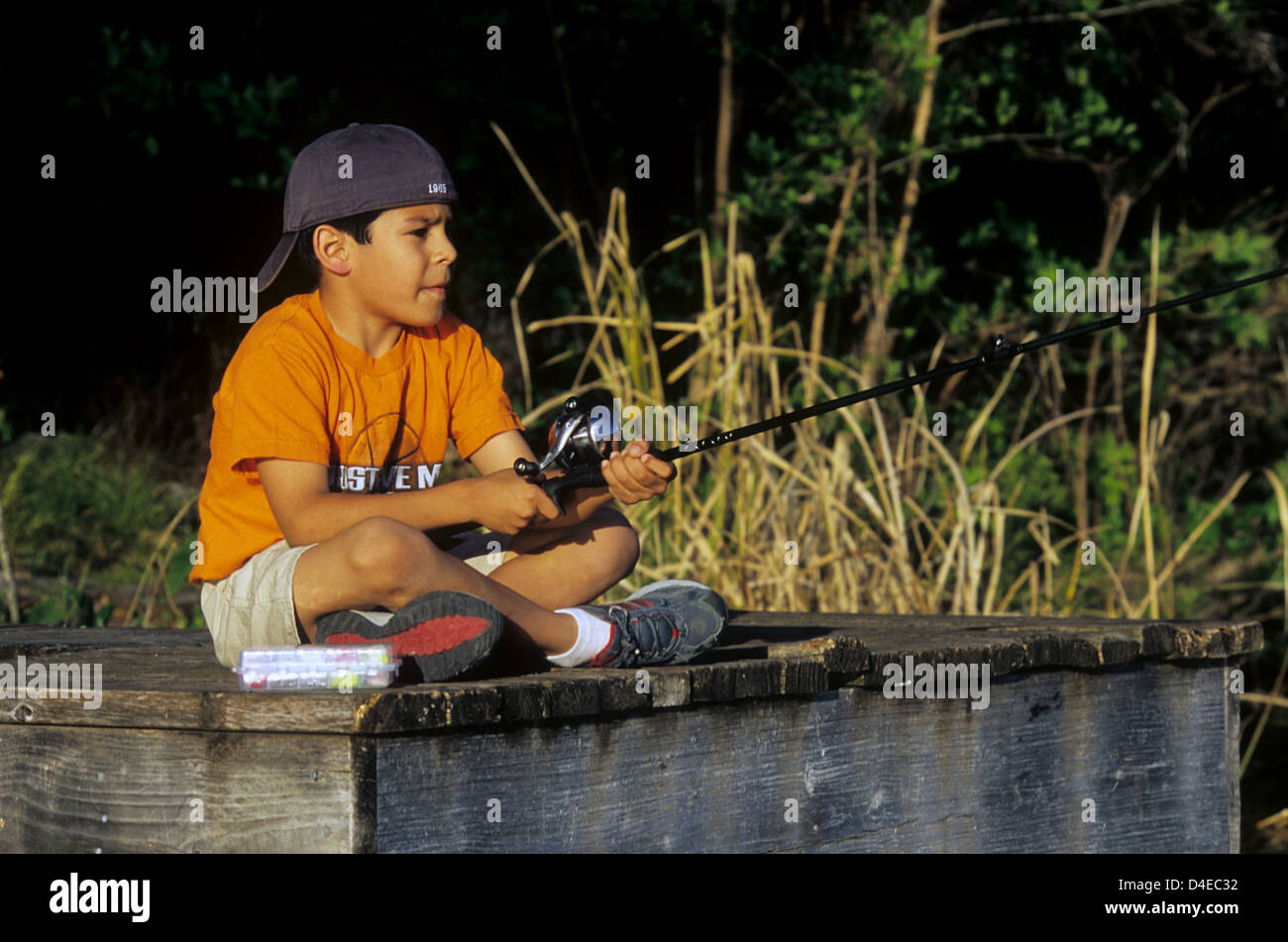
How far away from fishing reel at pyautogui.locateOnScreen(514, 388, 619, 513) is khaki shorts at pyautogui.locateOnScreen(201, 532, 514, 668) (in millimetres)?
360

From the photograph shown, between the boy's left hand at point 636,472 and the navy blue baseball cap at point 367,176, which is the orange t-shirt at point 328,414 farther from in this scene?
the boy's left hand at point 636,472

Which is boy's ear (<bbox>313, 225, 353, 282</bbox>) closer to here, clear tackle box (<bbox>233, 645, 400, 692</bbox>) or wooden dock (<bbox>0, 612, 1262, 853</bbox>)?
wooden dock (<bbox>0, 612, 1262, 853</bbox>)

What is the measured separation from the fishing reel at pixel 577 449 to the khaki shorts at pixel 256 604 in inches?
14.2

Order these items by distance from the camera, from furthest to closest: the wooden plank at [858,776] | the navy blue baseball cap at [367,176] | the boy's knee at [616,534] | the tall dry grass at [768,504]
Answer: the tall dry grass at [768,504], the boy's knee at [616,534], the navy blue baseball cap at [367,176], the wooden plank at [858,776]

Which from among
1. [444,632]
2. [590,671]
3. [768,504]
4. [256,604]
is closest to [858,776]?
[590,671]

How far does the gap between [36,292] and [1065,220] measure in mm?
5201

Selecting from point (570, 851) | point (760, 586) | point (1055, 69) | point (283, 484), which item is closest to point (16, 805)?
point (283, 484)

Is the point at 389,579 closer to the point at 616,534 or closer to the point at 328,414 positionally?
the point at 328,414

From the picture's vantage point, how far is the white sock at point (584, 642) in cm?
286

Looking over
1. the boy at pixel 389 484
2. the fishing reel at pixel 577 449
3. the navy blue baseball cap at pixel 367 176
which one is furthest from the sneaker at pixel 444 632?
the navy blue baseball cap at pixel 367 176

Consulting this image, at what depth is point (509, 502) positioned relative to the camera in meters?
2.91

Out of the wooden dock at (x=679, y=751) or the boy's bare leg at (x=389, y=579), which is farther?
the boy's bare leg at (x=389, y=579)

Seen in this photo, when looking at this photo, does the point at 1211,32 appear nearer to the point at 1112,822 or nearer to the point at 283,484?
the point at 1112,822

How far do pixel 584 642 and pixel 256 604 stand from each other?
22.3 inches
